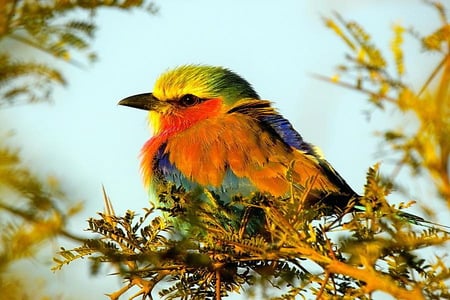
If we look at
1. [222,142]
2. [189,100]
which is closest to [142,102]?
[189,100]

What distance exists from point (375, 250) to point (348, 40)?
740 mm

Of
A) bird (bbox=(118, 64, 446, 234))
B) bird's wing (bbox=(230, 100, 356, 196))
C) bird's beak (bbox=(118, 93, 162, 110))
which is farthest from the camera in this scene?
bird's beak (bbox=(118, 93, 162, 110))

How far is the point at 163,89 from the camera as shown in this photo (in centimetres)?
595

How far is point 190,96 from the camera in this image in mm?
5863

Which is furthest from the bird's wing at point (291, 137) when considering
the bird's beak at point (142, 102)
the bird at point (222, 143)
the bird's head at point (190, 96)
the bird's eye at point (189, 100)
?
the bird's beak at point (142, 102)

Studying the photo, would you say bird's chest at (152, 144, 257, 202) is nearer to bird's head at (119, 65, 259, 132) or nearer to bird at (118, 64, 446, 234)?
bird at (118, 64, 446, 234)

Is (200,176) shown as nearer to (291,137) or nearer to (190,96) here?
(291,137)

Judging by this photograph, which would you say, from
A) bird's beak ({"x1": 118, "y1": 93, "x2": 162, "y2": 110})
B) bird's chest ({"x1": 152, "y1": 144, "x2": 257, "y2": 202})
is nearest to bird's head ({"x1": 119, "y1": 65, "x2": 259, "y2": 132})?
bird's beak ({"x1": 118, "y1": 93, "x2": 162, "y2": 110})

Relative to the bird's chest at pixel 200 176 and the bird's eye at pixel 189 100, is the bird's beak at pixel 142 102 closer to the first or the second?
the bird's eye at pixel 189 100

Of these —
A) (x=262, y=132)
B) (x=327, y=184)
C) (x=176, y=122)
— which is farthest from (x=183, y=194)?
(x=176, y=122)

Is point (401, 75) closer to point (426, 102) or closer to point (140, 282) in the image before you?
point (426, 102)

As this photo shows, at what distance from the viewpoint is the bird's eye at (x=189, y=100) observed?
5828 mm

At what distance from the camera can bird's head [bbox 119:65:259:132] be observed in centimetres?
573

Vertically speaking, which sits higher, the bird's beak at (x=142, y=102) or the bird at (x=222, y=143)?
the bird's beak at (x=142, y=102)
